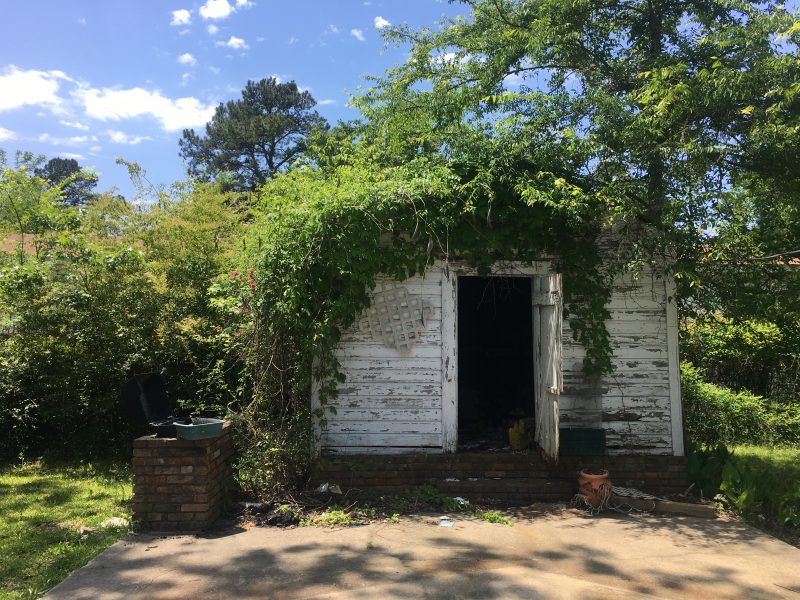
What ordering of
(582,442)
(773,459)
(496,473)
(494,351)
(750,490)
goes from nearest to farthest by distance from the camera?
(750,490) < (496,473) < (582,442) < (773,459) < (494,351)

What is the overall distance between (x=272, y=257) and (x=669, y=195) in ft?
13.3

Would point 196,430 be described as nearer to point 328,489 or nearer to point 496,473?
point 328,489

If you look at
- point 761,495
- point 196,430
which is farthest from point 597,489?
point 196,430

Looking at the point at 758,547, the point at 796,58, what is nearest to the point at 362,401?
the point at 758,547

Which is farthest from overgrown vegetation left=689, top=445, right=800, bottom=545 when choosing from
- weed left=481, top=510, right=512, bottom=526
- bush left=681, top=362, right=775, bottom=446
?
weed left=481, top=510, right=512, bottom=526

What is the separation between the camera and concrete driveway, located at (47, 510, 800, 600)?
12.1 ft

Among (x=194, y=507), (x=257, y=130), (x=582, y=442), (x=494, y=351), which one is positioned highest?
(x=257, y=130)

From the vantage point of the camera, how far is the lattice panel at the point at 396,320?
611 centimetres

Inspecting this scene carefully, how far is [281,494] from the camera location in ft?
17.7

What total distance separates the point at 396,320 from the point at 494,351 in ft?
14.4

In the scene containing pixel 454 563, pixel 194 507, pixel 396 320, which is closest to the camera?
pixel 454 563

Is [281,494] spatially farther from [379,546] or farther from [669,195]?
[669,195]

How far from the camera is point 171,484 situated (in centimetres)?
474

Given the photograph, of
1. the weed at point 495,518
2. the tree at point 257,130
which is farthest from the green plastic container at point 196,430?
the tree at point 257,130
